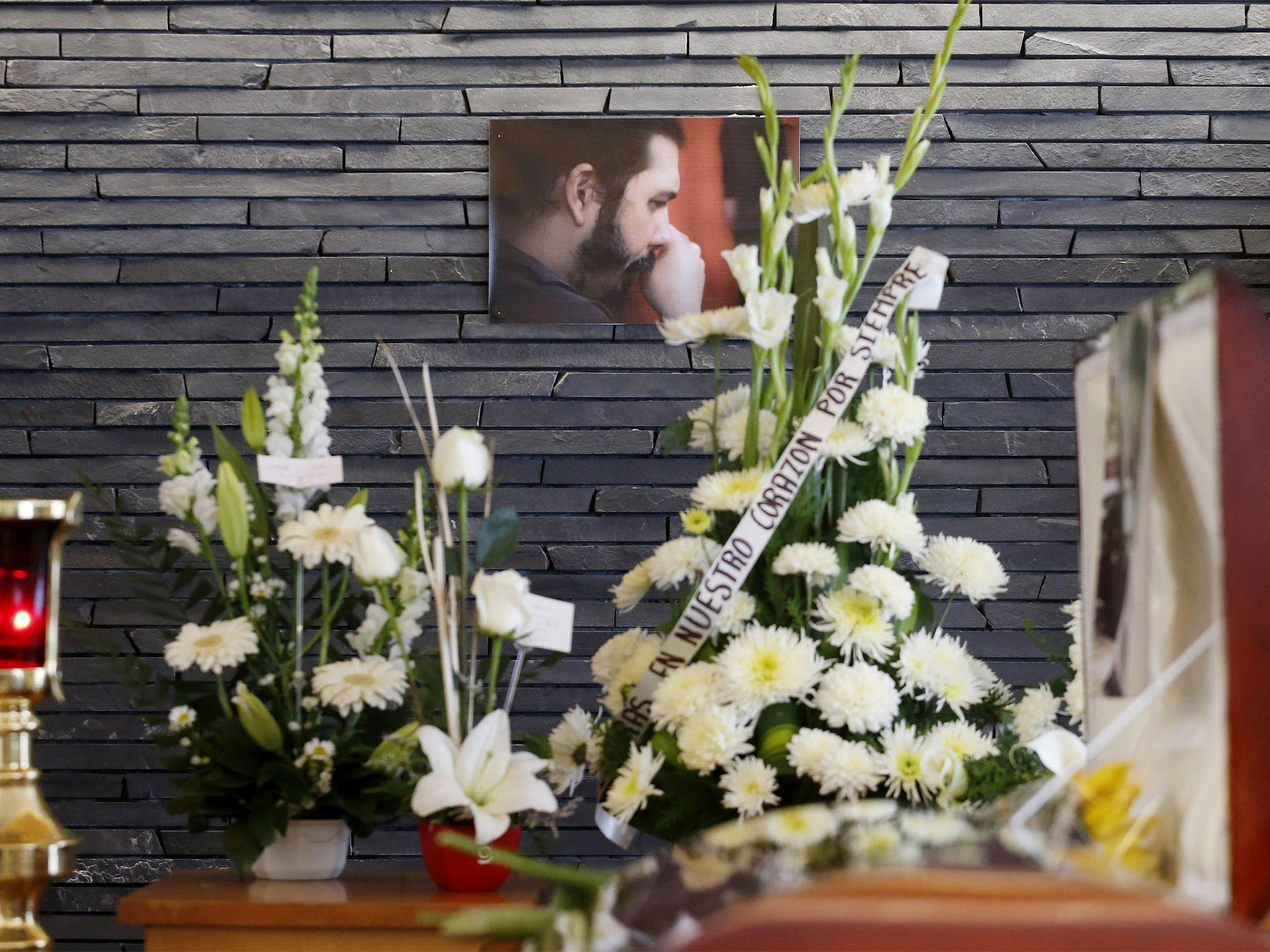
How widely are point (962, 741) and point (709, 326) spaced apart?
445 millimetres

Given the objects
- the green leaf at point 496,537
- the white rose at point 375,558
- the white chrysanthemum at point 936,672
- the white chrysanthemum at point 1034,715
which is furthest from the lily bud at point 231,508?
the white chrysanthemum at point 1034,715

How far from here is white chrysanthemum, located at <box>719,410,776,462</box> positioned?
3.65 ft

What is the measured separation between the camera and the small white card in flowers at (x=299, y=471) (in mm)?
1201

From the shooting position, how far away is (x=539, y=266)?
6.82ft

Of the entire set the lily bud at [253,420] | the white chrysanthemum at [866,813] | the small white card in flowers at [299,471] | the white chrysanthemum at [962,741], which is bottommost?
the white chrysanthemum at [962,741]

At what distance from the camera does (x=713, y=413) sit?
46.0 inches

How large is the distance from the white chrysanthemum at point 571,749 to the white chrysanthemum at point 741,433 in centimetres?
30

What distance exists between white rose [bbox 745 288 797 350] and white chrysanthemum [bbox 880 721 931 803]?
37cm

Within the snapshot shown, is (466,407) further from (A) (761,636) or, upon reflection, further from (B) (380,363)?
(A) (761,636)

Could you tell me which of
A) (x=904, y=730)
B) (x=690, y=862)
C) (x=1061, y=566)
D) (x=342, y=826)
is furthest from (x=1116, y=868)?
(x=1061, y=566)

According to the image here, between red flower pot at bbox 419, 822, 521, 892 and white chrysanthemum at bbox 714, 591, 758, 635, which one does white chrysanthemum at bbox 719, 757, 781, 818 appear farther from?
red flower pot at bbox 419, 822, 521, 892

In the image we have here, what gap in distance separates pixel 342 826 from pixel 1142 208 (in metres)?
1.72

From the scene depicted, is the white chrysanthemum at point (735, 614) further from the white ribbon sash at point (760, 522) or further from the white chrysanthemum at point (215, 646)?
the white chrysanthemum at point (215, 646)

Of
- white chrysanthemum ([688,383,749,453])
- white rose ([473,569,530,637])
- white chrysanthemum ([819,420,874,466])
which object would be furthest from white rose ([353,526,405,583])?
white chrysanthemum ([819,420,874,466])
